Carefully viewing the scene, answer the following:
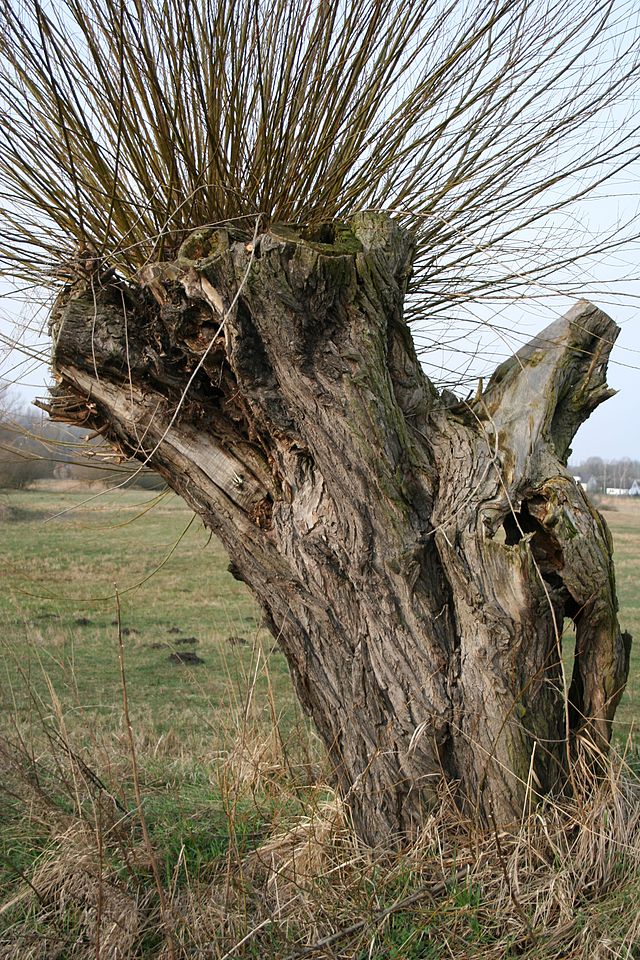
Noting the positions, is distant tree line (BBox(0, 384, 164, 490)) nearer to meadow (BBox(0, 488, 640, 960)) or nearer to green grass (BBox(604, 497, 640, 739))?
meadow (BBox(0, 488, 640, 960))

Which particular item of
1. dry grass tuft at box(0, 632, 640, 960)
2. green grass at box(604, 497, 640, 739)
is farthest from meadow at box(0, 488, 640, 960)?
green grass at box(604, 497, 640, 739)

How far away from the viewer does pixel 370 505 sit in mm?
2131

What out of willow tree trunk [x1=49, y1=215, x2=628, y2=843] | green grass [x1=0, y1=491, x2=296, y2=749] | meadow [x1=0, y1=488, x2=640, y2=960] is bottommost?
green grass [x1=0, y1=491, x2=296, y2=749]

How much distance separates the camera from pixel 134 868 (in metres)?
2.15

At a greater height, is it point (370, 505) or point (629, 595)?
point (370, 505)

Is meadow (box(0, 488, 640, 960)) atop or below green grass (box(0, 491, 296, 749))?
atop

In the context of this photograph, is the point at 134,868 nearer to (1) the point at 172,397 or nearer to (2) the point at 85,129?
(1) the point at 172,397

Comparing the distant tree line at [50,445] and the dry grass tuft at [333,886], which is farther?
the distant tree line at [50,445]

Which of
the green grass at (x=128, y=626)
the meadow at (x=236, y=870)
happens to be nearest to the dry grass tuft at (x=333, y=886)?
the meadow at (x=236, y=870)

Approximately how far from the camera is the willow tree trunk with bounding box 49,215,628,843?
6.88 ft

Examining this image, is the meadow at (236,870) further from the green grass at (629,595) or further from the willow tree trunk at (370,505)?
the green grass at (629,595)

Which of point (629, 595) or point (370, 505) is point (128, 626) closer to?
point (370, 505)

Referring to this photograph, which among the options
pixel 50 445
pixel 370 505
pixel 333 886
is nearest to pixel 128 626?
pixel 50 445

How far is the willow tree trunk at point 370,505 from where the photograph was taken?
6.88 ft
